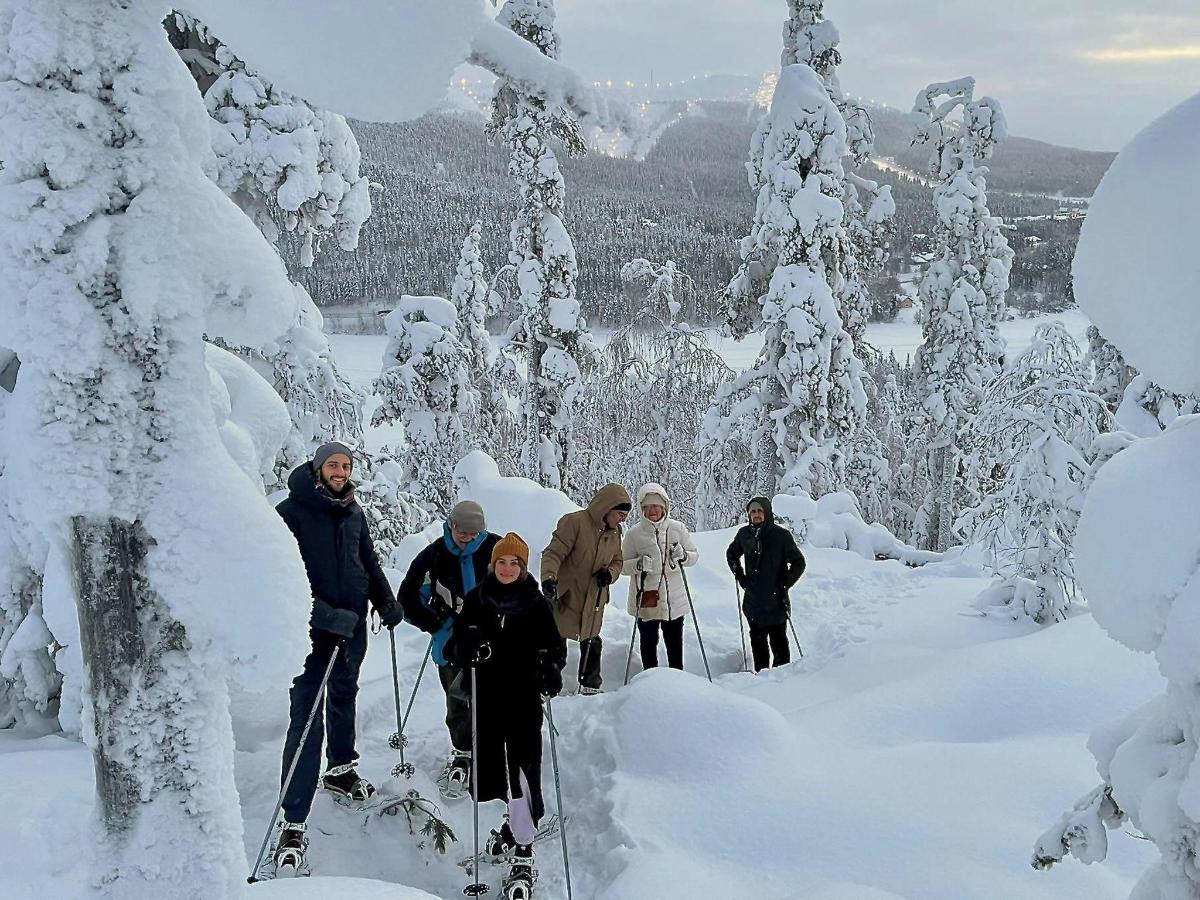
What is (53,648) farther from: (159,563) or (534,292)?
(534,292)

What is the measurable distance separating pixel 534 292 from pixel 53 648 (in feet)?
34.6

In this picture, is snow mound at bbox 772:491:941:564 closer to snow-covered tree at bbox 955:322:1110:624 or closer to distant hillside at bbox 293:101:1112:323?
snow-covered tree at bbox 955:322:1110:624

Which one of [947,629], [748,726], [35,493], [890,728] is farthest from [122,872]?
[947,629]

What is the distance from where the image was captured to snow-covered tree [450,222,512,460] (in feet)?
69.1

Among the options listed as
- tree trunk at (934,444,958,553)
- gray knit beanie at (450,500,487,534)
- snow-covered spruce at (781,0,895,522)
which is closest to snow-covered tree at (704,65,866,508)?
snow-covered spruce at (781,0,895,522)

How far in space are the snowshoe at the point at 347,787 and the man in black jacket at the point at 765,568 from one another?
3.96 metres

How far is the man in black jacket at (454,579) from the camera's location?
18.2 ft

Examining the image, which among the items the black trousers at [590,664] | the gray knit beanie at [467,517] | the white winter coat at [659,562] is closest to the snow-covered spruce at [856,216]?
the white winter coat at [659,562]

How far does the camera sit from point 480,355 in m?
23.4

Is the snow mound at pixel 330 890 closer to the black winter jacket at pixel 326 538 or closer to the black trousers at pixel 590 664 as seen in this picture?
the black winter jacket at pixel 326 538

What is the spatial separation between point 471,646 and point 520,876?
1.29m

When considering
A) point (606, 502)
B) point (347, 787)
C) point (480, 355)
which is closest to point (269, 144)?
point (606, 502)

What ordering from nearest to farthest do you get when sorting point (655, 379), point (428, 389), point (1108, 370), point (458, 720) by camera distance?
1. point (458, 720)
2. point (1108, 370)
3. point (428, 389)
4. point (655, 379)

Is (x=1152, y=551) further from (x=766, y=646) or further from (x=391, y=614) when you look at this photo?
(x=766, y=646)
